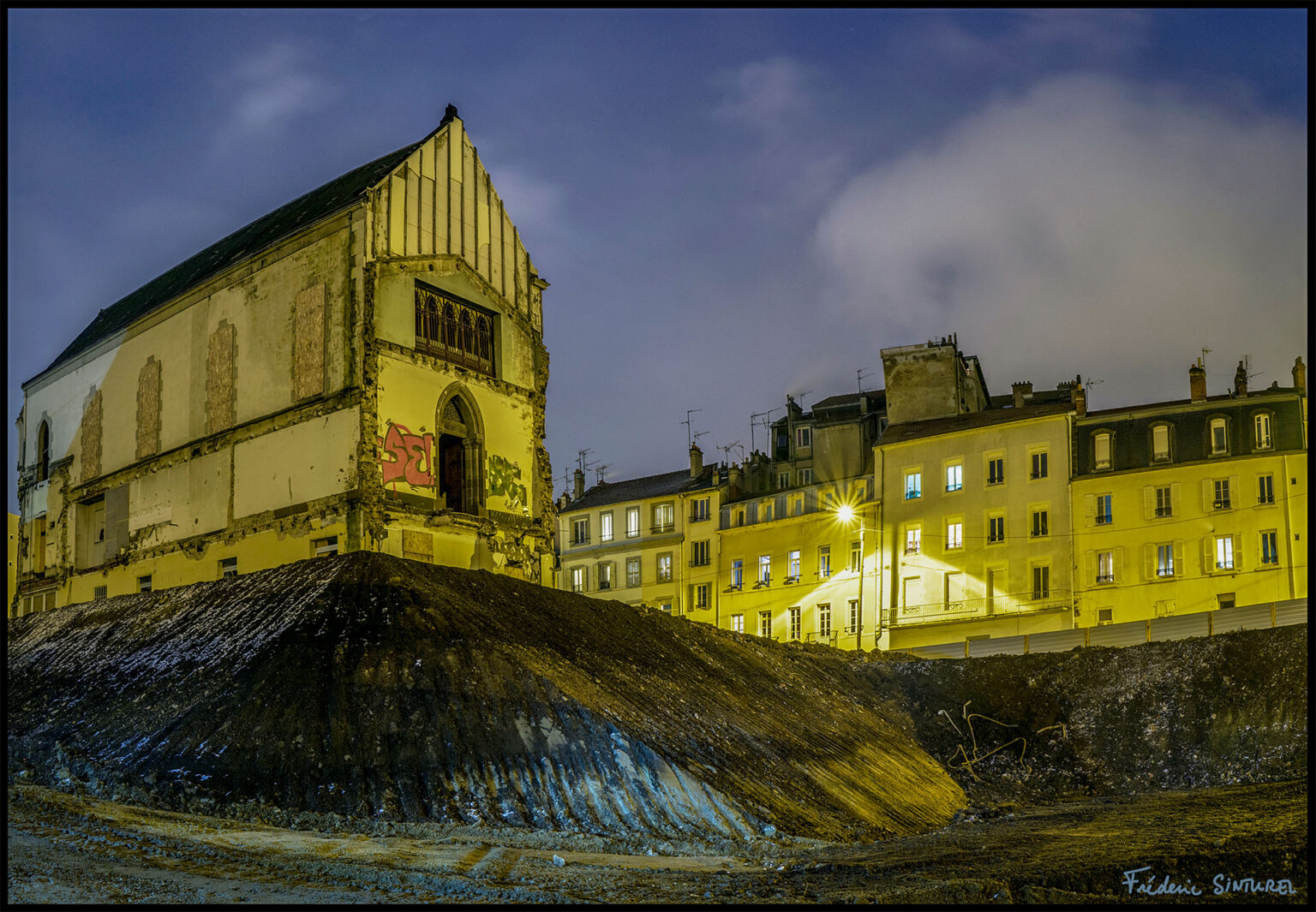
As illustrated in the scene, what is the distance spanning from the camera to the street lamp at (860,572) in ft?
176

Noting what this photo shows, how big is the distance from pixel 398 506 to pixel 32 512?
1812 centimetres

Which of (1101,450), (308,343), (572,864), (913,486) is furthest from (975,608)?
(572,864)

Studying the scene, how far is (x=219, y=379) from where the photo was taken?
3441 cm

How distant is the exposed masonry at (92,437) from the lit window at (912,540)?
31.4 m

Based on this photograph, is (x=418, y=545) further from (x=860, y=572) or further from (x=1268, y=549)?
(x=1268, y=549)

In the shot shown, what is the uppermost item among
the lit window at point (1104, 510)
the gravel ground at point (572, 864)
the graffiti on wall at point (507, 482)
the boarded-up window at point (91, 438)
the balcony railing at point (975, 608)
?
the boarded-up window at point (91, 438)

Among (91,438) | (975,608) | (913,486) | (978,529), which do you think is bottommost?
(975,608)

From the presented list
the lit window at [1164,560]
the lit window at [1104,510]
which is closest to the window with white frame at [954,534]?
the lit window at [1104,510]

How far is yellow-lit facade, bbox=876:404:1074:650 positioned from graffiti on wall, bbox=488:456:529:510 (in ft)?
75.4

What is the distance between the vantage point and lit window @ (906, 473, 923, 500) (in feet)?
178

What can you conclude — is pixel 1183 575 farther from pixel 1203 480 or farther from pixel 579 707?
pixel 579 707

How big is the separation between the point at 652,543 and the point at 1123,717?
34.6 metres

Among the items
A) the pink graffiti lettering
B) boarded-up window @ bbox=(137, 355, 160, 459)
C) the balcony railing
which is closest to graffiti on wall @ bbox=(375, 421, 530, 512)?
the pink graffiti lettering

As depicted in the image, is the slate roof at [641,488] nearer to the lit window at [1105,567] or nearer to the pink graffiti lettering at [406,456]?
the lit window at [1105,567]
